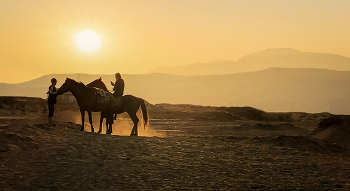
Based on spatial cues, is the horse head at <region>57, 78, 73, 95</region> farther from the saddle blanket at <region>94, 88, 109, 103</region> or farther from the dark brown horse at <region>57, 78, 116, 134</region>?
the saddle blanket at <region>94, 88, 109, 103</region>

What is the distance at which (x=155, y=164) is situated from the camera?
513 inches

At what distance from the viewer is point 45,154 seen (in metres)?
12.8

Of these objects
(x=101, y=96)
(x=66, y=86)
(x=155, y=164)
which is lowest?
(x=155, y=164)

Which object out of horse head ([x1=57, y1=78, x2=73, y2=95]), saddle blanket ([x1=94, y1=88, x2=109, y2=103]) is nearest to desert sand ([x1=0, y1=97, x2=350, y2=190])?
horse head ([x1=57, y1=78, x2=73, y2=95])

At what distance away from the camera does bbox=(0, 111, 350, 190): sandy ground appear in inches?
418

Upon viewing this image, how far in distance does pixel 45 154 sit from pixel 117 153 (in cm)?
230

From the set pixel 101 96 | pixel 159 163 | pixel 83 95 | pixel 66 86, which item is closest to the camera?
pixel 159 163

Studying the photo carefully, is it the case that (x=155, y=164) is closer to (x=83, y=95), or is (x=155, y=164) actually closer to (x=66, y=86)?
(x=83, y=95)

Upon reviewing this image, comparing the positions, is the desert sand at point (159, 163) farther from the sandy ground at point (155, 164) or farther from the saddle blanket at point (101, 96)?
the saddle blanket at point (101, 96)

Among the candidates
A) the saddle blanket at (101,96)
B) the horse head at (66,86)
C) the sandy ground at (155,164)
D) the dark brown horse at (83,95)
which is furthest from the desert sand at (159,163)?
the saddle blanket at (101,96)

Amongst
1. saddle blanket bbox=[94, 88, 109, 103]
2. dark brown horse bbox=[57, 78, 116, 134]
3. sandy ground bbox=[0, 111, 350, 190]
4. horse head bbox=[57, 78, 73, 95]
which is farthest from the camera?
saddle blanket bbox=[94, 88, 109, 103]

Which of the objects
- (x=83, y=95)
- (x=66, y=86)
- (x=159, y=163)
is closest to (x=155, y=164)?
(x=159, y=163)

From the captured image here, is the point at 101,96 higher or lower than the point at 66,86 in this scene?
lower

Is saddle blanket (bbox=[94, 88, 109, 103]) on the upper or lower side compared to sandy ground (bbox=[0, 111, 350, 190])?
upper
